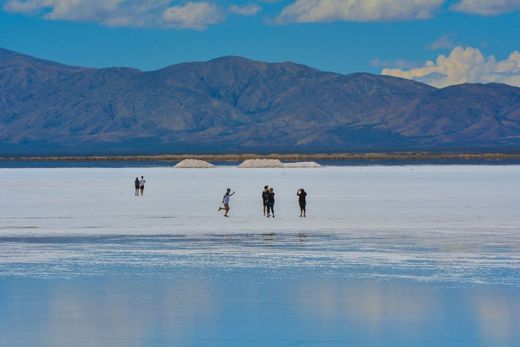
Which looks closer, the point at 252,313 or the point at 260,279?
the point at 252,313

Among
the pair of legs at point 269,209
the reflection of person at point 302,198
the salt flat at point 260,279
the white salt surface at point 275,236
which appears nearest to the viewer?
the salt flat at point 260,279

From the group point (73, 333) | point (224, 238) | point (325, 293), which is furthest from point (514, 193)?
point (73, 333)

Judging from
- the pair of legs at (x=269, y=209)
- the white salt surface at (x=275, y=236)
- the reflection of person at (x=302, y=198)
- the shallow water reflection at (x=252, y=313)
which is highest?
the reflection of person at (x=302, y=198)

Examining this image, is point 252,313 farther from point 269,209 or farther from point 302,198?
point 269,209

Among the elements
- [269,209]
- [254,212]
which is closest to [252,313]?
[269,209]

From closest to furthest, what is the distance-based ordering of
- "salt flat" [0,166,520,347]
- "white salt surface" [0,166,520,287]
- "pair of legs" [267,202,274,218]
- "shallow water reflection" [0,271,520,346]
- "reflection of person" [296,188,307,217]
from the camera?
"shallow water reflection" [0,271,520,346] → "salt flat" [0,166,520,347] → "white salt surface" [0,166,520,287] → "reflection of person" [296,188,307,217] → "pair of legs" [267,202,274,218]

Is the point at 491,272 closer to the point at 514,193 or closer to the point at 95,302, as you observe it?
the point at 95,302

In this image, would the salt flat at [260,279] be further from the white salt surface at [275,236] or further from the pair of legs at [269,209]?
the pair of legs at [269,209]

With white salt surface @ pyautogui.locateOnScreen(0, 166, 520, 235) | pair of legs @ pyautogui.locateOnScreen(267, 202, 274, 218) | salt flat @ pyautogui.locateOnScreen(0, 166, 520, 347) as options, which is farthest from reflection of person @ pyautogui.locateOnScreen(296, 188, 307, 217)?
pair of legs @ pyautogui.locateOnScreen(267, 202, 274, 218)

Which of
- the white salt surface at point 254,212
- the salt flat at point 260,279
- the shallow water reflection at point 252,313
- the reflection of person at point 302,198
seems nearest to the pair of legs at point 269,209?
the white salt surface at point 254,212

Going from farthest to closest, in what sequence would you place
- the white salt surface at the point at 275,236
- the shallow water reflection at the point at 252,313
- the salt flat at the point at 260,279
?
the white salt surface at the point at 275,236, the salt flat at the point at 260,279, the shallow water reflection at the point at 252,313

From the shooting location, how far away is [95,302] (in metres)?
14.7

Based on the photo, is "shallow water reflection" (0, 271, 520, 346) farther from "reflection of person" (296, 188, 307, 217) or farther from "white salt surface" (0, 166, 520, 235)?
"reflection of person" (296, 188, 307, 217)

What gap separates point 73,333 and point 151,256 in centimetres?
790
